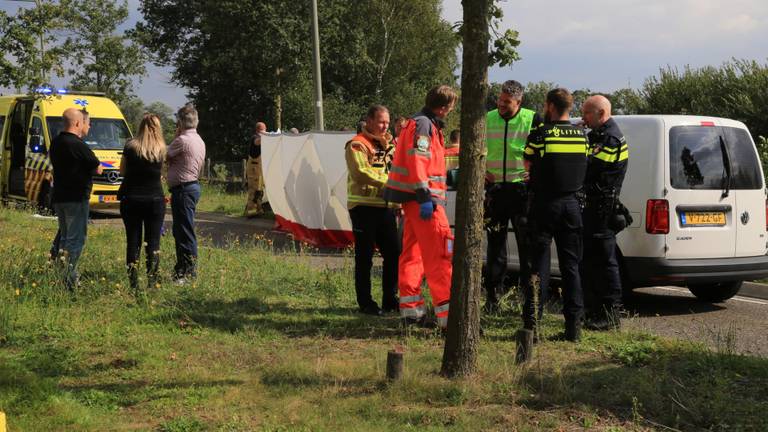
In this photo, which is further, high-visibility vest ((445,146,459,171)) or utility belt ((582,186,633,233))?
high-visibility vest ((445,146,459,171))

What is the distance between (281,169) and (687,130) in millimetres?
7948

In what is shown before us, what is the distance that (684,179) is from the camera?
25.5ft

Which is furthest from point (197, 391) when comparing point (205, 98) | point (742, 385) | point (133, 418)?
point (205, 98)

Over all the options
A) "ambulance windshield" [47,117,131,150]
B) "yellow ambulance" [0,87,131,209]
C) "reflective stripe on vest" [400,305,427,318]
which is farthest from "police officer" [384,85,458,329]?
"ambulance windshield" [47,117,131,150]

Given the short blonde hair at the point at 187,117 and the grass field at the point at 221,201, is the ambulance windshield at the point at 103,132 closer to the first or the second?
the grass field at the point at 221,201

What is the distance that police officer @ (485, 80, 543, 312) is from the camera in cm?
721

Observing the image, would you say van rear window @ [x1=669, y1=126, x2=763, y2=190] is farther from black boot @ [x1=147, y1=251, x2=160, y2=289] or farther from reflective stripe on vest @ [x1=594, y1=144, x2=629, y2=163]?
black boot @ [x1=147, y1=251, x2=160, y2=289]

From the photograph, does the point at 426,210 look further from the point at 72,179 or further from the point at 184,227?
the point at 72,179

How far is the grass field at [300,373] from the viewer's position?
454 cm

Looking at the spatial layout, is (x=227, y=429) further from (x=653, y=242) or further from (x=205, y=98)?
(x=205, y=98)

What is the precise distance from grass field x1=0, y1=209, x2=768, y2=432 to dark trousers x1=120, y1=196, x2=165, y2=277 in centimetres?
36

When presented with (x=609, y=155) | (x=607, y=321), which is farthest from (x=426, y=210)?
(x=607, y=321)

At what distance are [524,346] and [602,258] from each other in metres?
2.01

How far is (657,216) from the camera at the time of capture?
25.2 ft
